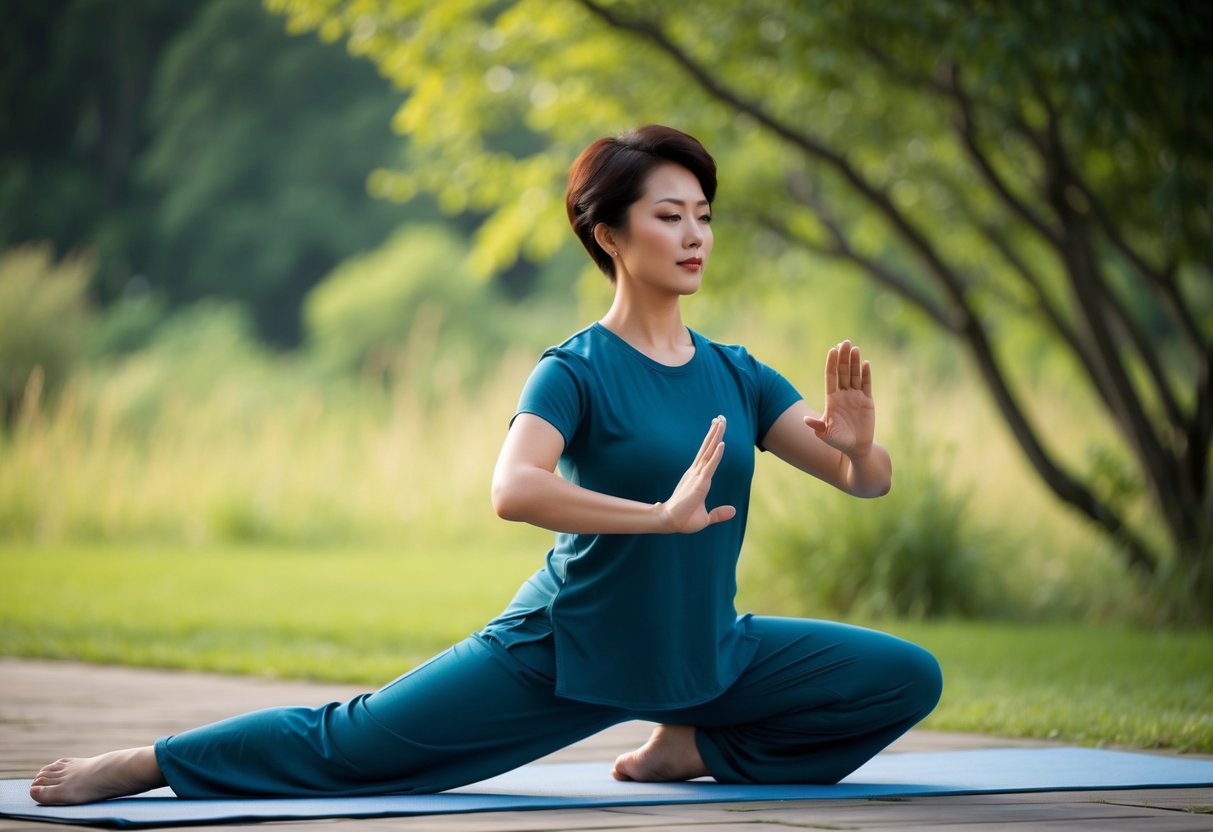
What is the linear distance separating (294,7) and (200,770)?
5.60m

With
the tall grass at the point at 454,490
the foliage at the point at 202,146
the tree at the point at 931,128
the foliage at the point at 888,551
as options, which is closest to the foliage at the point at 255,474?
the tall grass at the point at 454,490

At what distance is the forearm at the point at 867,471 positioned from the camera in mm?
3467

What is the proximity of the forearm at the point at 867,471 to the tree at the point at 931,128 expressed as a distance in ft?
10.1

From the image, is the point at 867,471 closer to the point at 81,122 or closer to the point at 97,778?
the point at 97,778

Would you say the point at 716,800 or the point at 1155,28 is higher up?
the point at 1155,28

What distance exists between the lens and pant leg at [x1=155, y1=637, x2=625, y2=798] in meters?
3.30

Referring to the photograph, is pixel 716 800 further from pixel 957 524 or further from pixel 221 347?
pixel 221 347

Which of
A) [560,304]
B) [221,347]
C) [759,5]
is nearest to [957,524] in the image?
[759,5]

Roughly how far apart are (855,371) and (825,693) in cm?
69

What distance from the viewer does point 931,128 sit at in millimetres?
9664

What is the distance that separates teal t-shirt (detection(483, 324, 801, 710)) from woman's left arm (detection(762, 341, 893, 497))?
19cm

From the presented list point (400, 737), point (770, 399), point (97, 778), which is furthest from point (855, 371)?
point (97, 778)

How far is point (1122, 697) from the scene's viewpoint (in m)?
5.57

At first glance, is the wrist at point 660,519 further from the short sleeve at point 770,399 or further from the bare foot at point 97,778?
the bare foot at point 97,778
